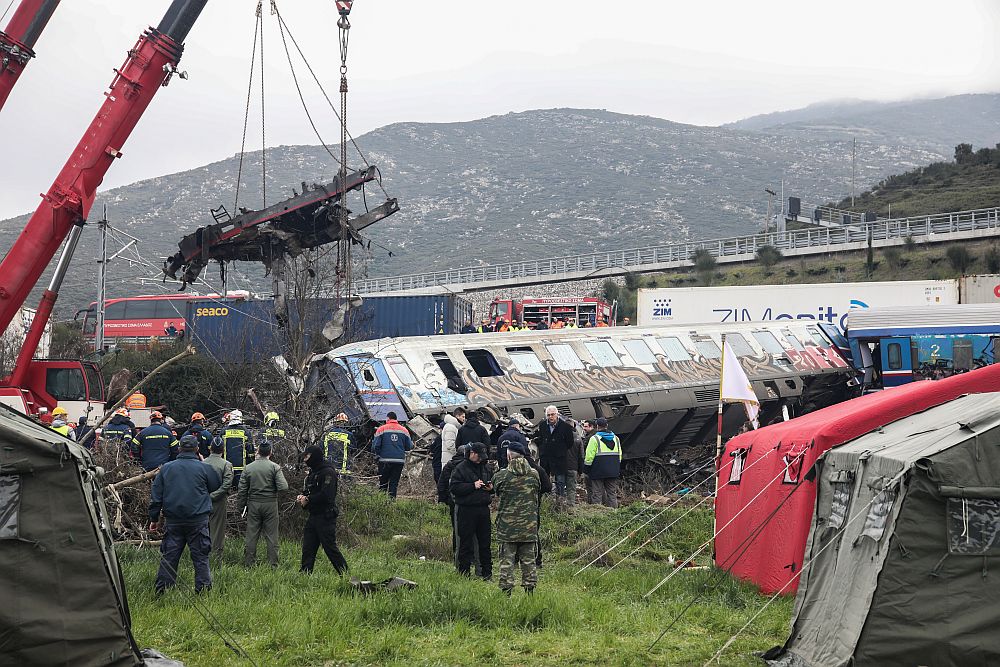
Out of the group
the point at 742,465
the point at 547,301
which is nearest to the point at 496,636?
the point at 742,465

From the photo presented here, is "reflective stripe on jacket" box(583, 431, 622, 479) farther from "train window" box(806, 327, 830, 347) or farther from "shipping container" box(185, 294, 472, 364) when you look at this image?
"shipping container" box(185, 294, 472, 364)

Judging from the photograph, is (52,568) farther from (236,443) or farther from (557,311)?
(557,311)

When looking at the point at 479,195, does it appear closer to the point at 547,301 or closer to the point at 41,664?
the point at 547,301

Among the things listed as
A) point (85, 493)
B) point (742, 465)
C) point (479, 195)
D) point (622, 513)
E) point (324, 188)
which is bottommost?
point (622, 513)

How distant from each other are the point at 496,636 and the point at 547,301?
3271cm

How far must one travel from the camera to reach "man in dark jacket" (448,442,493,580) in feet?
40.3

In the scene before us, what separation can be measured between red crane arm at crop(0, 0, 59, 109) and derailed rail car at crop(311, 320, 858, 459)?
727cm

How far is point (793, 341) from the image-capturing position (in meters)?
27.6

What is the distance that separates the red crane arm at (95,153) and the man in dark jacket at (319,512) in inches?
278

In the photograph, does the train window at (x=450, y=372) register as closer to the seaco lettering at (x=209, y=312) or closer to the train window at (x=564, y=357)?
the train window at (x=564, y=357)

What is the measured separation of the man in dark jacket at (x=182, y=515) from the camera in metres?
10.9

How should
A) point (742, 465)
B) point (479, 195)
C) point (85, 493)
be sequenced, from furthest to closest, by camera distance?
point (479, 195) → point (742, 465) → point (85, 493)

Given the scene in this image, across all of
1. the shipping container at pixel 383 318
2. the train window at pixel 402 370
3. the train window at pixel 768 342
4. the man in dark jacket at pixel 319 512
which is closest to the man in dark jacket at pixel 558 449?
the train window at pixel 402 370

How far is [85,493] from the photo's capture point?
802cm
